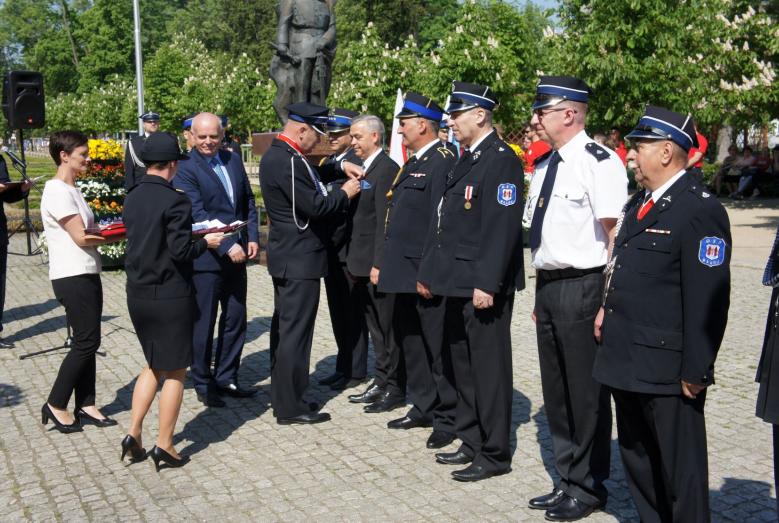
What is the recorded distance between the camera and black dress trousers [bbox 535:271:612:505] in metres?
4.59

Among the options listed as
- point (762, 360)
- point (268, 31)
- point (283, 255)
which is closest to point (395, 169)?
point (283, 255)

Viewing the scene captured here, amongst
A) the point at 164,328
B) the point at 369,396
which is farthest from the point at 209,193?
the point at 369,396

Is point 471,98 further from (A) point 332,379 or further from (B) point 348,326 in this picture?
(A) point 332,379

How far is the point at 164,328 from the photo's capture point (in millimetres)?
5328

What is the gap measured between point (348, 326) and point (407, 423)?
1.34 m

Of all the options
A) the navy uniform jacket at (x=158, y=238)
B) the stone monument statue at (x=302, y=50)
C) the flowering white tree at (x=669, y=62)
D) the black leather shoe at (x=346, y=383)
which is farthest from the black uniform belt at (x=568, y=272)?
the flowering white tree at (x=669, y=62)

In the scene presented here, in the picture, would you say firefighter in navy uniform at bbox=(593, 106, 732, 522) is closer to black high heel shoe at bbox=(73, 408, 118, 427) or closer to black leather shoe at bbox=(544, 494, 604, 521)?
black leather shoe at bbox=(544, 494, 604, 521)

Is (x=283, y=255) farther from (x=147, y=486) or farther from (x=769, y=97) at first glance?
(x=769, y=97)

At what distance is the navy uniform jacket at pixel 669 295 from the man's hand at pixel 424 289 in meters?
1.69

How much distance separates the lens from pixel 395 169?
22.1ft

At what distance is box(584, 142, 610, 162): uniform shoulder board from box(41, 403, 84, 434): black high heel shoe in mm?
4008

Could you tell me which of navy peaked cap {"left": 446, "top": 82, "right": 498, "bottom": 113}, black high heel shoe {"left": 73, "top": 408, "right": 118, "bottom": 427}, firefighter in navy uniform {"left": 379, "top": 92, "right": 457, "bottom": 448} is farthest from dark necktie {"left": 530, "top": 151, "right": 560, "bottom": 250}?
black high heel shoe {"left": 73, "top": 408, "right": 118, "bottom": 427}

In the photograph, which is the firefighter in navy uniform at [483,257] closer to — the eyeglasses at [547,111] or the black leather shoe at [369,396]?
the eyeglasses at [547,111]

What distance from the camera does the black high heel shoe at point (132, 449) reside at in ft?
18.0
